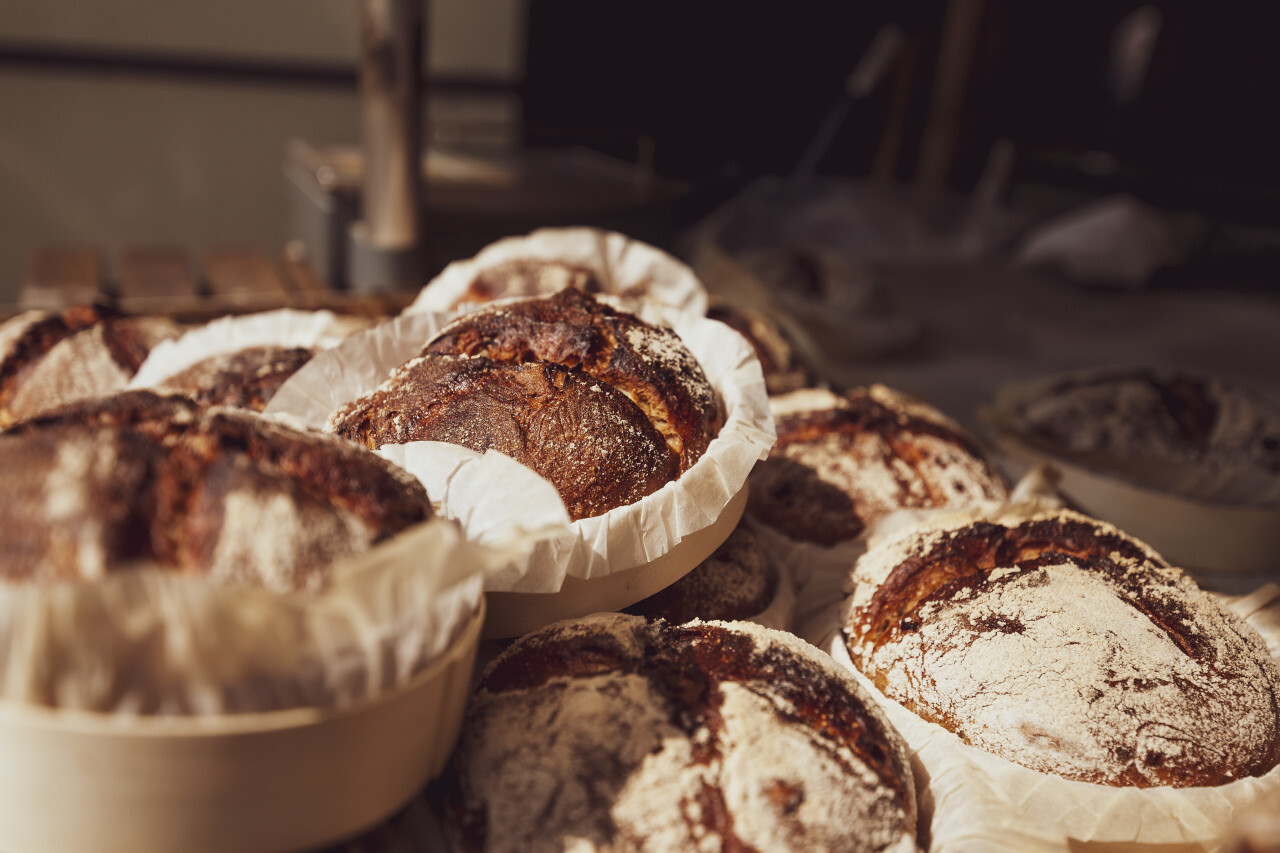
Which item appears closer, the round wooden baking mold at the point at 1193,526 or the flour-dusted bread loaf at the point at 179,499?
the flour-dusted bread loaf at the point at 179,499

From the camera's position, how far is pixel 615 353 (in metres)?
1.34

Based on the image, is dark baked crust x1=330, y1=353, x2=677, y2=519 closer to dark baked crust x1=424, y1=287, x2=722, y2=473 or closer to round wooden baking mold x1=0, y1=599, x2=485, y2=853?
dark baked crust x1=424, y1=287, x2=722, y2=473

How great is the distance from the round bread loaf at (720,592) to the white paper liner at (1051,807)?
0.36 metres

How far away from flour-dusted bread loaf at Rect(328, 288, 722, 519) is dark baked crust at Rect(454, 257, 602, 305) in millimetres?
417

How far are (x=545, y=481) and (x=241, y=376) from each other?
0.76 metres

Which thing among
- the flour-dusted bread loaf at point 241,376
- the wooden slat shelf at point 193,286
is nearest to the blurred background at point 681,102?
the wooden slat shelf at point 193,286

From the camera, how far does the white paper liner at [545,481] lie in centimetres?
101

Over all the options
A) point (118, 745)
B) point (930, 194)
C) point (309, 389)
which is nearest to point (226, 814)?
point (118, 745)

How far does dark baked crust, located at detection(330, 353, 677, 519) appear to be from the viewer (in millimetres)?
1158

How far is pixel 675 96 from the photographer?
18.7ft

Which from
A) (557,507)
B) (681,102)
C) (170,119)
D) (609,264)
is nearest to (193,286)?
(609,264)

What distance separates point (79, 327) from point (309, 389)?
73 centimetres

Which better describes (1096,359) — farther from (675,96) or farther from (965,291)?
(675,96)

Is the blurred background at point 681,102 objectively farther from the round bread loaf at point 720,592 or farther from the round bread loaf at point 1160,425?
the round bread loaf at point 720,592
